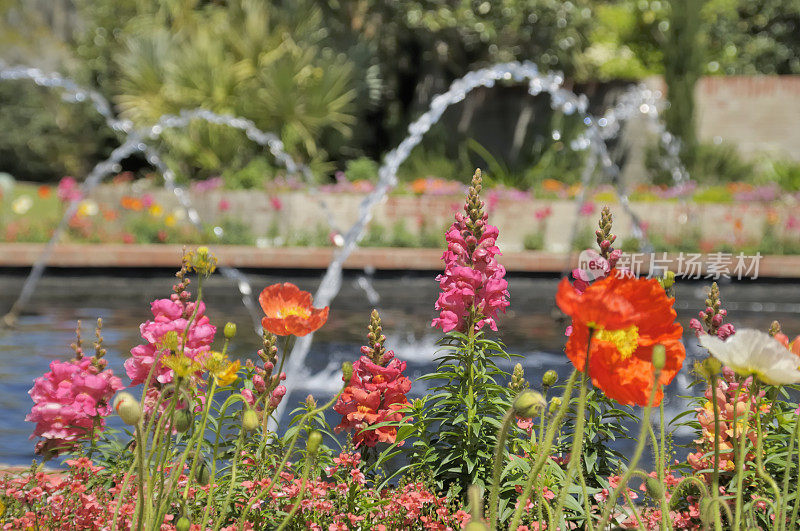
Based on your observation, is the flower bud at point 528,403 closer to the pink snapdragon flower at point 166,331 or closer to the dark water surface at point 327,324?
the pink snapdragon flower at point 166,331

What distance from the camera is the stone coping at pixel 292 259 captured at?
8.65 m

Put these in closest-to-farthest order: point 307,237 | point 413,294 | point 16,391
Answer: point 16,391 → point 413,294 → point 307,237

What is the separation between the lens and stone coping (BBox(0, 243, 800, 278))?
28.4ft

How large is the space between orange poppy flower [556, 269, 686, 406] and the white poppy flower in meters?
0.12

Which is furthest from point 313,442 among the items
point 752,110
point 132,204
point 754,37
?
point 754,37

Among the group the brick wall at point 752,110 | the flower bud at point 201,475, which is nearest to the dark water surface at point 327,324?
the flower bud at point 201,475

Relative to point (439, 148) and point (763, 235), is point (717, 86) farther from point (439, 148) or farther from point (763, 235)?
point (763, 235)

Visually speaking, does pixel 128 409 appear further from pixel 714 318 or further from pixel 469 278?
pixel 714 318

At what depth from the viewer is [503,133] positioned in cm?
1617

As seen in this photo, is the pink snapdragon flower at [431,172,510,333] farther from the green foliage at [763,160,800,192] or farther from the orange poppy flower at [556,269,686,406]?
the green foliage at [763,160,800,192]

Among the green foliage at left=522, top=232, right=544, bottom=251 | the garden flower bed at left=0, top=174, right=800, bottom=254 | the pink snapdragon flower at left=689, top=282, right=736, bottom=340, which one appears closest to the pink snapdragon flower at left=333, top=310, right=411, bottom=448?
the pink snapdragon flower at left=689, top=282, right=736, bottom=340

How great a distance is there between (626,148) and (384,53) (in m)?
4.68

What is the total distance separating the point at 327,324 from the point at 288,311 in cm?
542

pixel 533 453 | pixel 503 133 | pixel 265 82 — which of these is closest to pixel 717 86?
pixel 503 133
